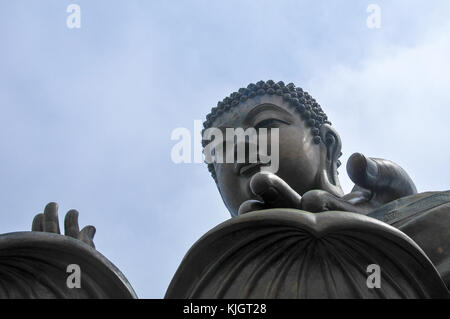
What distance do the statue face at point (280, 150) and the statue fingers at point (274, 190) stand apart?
45.2 inches

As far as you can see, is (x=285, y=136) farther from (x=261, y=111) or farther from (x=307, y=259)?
(x=307, y=259)

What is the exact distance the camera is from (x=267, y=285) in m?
4.79

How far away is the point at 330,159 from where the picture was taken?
7.51 meters

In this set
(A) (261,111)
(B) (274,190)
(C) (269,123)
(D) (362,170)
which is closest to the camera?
(B) (274,190)

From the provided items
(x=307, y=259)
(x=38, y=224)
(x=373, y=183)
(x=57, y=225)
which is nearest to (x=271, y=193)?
(x=373, y=183)

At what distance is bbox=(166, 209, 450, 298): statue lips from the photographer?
4.74 m

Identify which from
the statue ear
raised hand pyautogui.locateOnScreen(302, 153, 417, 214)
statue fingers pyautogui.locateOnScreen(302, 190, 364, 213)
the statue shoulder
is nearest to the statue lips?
the statue shoulder

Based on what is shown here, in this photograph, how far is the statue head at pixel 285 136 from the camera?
7078mm

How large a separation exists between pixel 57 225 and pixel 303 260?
1734 mm

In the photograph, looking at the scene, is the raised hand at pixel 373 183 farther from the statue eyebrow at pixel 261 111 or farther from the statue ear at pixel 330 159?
the statue eyebrow at pixel 261 111

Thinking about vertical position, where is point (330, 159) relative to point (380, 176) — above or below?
above
